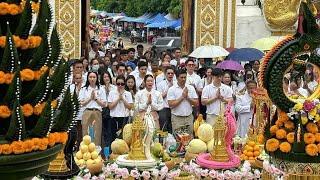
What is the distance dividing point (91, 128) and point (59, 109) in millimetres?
4751

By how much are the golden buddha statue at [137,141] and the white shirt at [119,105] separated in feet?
7.68

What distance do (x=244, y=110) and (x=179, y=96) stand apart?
3.35ft

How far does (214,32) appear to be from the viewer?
1636 cm

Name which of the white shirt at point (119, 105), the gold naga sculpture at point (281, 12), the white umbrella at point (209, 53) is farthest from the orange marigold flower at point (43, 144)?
the gold naga sculpture at point (281, 12)

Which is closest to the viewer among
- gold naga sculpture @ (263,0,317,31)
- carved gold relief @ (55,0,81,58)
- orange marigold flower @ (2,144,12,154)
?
orange marigold flower @ (2,144,12,154)

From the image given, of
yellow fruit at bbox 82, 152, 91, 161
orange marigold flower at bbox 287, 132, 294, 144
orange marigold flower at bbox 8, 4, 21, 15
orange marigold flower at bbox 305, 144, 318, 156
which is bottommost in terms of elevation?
yellow fruit at bbox 82, 152, 91, 161

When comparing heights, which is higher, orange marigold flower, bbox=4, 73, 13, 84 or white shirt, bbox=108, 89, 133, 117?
orange marigold flower, bbox=4, 73, 13, 84

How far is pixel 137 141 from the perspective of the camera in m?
7.73

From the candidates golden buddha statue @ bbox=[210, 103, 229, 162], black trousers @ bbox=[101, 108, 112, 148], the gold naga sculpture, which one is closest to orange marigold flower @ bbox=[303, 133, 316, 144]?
golden buddha statue @ bbox=[210, 103, 229, 162]

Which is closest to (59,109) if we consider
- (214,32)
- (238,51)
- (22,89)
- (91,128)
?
(22,89)

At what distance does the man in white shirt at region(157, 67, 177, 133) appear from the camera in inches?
414

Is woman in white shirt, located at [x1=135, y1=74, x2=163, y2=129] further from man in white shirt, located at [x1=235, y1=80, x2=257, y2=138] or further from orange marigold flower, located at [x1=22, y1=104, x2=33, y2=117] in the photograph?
orange marigold flower, located at [x1=22, y1=104, x2=33, y2=117]

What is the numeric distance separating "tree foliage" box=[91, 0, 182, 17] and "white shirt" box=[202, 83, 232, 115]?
21792 mm

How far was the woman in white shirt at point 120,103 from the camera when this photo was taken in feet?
33.1
